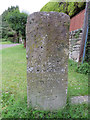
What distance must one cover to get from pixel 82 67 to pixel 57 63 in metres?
3.30

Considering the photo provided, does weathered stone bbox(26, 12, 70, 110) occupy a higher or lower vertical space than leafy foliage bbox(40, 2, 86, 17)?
lower

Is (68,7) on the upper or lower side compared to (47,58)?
upper

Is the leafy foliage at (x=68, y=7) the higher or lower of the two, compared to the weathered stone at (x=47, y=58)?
higher

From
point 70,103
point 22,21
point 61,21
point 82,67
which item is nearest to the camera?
point 61,21

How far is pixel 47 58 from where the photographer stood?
6.98ft

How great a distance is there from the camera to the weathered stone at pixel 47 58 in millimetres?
2037

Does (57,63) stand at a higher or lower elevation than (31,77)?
higher

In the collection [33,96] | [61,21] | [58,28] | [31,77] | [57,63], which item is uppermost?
[61,21]

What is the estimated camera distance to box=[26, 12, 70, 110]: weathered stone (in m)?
2.04

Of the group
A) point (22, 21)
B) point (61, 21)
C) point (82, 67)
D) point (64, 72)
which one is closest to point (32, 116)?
point (64, 72)

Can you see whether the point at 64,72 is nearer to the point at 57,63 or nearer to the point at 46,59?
the point at 57,63

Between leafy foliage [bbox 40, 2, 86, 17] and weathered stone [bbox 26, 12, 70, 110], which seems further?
leafy foliage [bbox 40, 2, 86, 17]

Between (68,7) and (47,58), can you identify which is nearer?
(47,58)

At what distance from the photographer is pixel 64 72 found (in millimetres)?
2193
